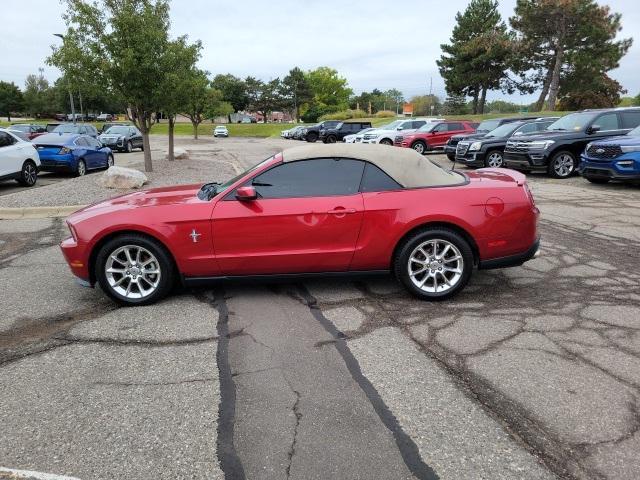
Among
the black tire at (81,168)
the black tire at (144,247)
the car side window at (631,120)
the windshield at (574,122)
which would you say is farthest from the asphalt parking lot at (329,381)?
the black tire at (81,168)

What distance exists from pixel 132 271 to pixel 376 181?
97.3 inches

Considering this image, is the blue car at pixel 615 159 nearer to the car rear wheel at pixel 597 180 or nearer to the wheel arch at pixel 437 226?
the car rear wheel at pixel 597 180

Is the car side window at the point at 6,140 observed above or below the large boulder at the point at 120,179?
above

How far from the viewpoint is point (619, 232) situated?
24.1 feet

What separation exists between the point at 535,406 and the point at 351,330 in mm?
1542

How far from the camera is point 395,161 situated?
4930 millimetres

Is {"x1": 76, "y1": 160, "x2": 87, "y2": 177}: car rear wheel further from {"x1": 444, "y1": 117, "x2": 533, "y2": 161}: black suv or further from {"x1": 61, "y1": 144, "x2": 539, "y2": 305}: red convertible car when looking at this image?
{"x1": 444, "y1": 117, "x2": 533, "y2": 161}: black suv

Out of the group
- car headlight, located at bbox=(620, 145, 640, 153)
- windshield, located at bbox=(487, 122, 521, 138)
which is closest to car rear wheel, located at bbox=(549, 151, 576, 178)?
car headlight, located at bbox=(620, 145, 640, 153)

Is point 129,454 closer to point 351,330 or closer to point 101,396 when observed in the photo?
point 101,396

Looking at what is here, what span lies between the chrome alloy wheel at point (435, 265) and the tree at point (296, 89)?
98994 millimetres

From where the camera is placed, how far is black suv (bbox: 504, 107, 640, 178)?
13.6 m

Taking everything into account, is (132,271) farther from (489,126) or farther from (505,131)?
(489,126)

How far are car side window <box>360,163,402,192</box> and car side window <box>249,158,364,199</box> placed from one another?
0.19 feet

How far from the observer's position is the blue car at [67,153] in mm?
15492
